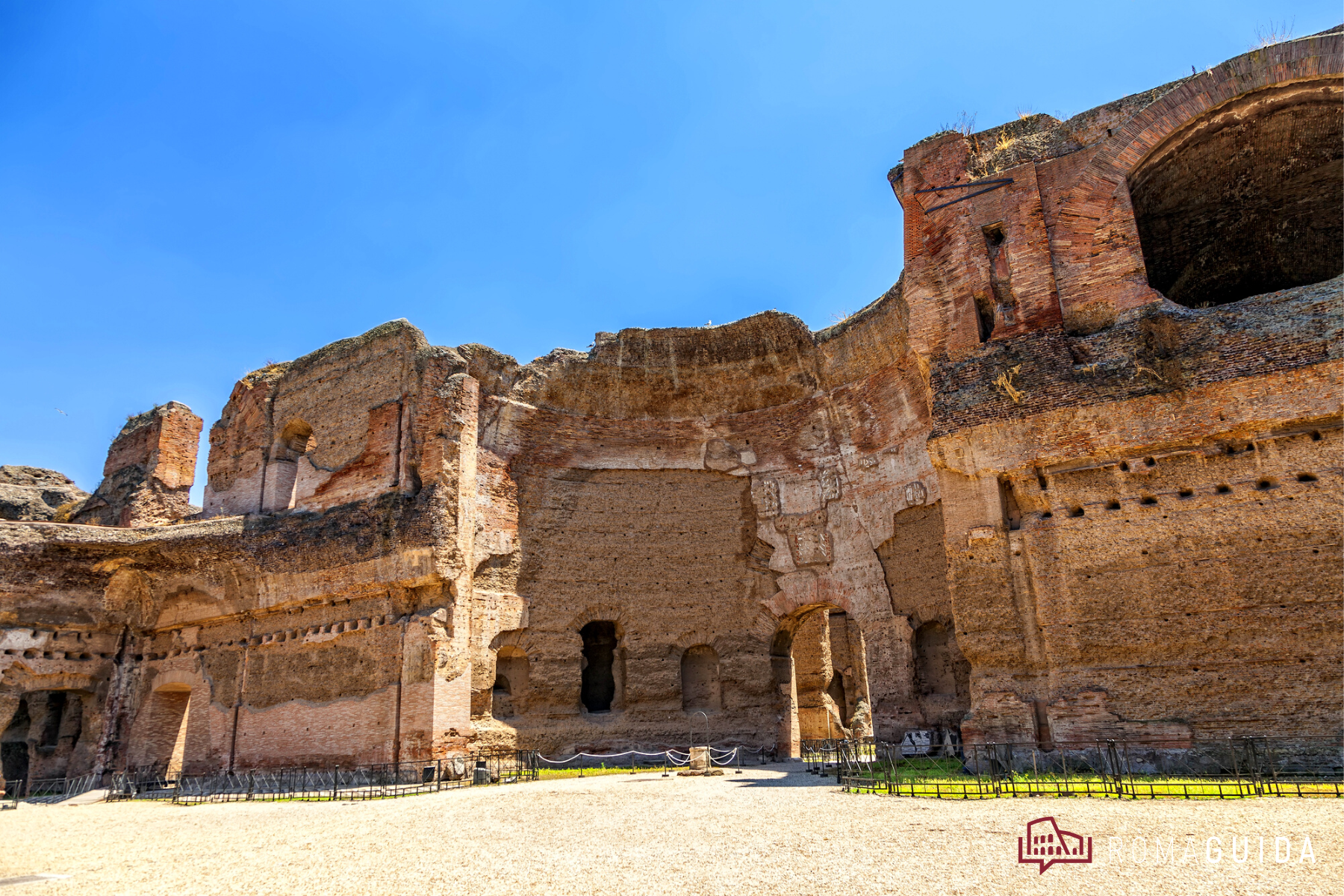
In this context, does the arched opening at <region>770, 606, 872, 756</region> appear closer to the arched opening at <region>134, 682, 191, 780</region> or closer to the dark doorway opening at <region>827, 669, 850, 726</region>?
the dark doorway opening at <region>827, 669, 850, 726</region>

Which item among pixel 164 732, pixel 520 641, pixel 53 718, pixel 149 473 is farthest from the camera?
pixel 149 473

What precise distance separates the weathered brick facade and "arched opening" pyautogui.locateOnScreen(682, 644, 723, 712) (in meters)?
0.07

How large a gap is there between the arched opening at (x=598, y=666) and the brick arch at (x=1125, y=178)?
10.6 meters

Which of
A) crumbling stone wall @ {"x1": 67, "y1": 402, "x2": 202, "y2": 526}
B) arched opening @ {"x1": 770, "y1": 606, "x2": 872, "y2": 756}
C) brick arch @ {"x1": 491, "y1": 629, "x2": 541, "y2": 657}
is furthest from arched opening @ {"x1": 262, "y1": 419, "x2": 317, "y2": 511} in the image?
arched opening @ {"x1": 770, "y1": 606, "x2": 872, "y2": 756}

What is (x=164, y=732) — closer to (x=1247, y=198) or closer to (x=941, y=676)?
(x=941, y=676)

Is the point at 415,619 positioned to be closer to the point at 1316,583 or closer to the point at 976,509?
the point at 976,509

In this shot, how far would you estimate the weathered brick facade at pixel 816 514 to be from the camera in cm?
1005

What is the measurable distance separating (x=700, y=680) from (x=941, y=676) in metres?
4.77

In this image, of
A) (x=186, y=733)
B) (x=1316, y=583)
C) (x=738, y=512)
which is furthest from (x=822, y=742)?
(x=186, y=733)

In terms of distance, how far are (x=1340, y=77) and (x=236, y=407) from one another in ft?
66.4

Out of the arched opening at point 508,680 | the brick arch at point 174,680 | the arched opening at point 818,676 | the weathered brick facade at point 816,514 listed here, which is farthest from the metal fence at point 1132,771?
the brick arch at point 174,680

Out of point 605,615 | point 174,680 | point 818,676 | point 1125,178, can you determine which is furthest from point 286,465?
point 1125,178

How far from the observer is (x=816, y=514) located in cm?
1733

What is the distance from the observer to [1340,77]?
11.0 m
